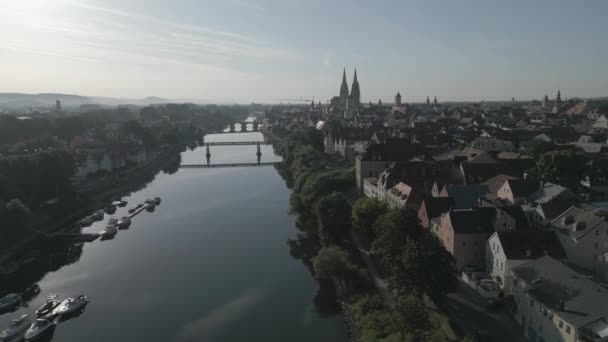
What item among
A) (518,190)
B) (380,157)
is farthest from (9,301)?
(518,190)

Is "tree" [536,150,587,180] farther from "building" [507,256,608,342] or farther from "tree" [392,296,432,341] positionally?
"tree" [392,296,432,341]

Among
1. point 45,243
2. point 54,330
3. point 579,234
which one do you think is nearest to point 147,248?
point 45,243

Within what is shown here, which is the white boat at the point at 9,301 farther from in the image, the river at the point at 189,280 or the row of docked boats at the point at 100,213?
the row of docked boats at the point at 100,213

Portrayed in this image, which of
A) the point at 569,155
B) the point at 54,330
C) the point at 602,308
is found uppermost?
the point at 569,155

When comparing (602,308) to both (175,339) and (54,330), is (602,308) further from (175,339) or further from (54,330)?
(54,330)

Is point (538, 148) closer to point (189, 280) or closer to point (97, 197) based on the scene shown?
point (189, 280)

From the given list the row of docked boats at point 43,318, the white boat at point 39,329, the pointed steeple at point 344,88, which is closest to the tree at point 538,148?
the row of docked boats at point 43,318
